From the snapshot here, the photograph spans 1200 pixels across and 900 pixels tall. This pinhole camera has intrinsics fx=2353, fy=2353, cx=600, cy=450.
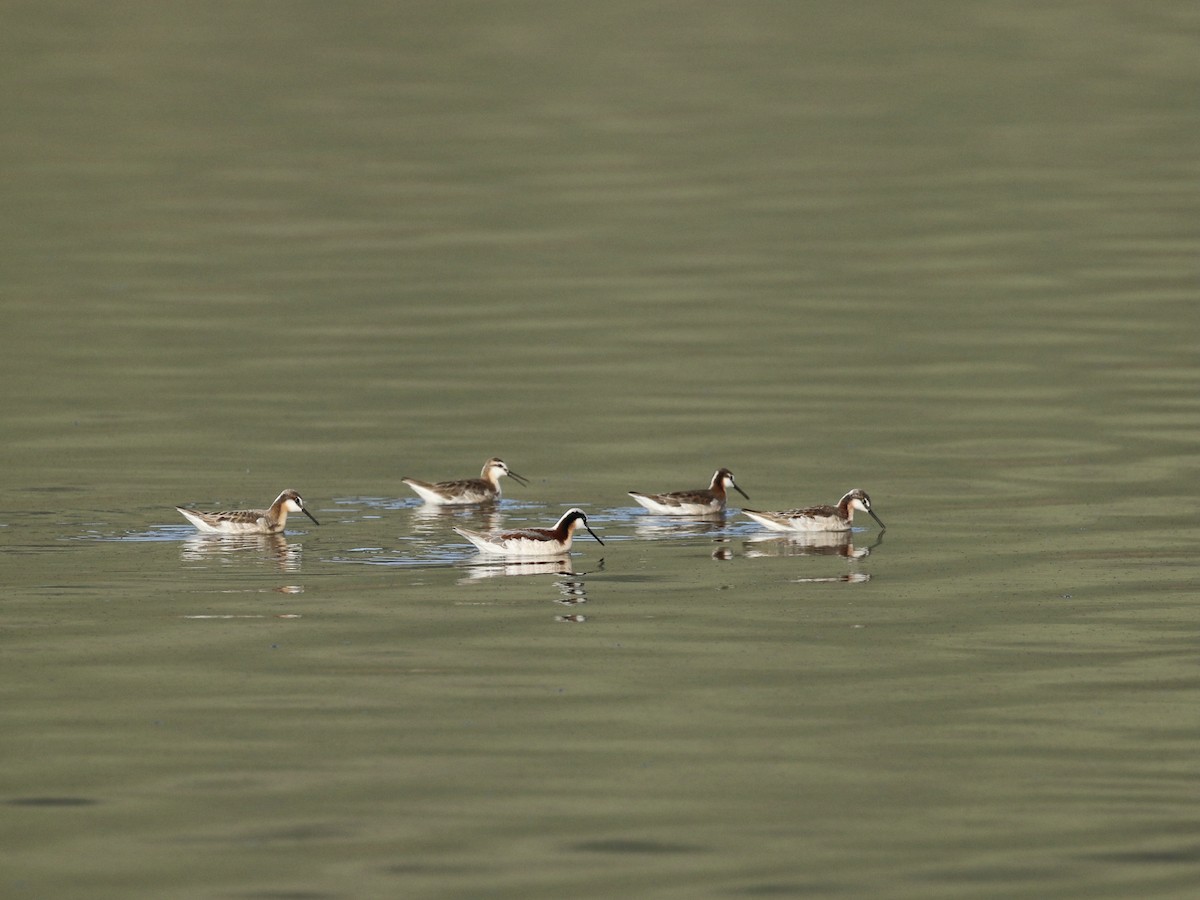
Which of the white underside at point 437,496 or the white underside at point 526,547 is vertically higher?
the white underside at point 437,496

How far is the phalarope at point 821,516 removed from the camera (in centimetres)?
2741

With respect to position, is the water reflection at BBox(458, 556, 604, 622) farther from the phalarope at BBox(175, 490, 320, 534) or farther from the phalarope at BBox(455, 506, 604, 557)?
the phalarope at BBox(175, 490, 320, 534)

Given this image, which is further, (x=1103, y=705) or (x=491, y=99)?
(x=491, y=99)

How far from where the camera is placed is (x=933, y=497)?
29.5 metres

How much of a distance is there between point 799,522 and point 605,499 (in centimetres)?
296

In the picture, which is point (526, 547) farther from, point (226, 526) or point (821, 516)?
point (821, 516)

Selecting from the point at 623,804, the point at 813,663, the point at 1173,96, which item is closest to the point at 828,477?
the point at 813,663

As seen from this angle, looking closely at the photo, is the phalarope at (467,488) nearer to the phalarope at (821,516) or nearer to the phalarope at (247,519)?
the phalarope at (247,519)

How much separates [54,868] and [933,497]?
15.9 metres

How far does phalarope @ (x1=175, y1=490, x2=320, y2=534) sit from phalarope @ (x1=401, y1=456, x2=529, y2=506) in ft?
8.50

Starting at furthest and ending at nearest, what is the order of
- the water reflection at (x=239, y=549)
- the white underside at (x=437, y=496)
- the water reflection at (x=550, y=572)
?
1. the white underside at (x=437, y=496)
2. the water reflection at (x=239, y=549)
3. the water reflection at (x=550, y=572)

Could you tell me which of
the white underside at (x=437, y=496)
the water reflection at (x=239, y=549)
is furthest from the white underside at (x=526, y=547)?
the white underside at (x=437, y=496)

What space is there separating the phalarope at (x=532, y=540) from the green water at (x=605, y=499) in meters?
0.47

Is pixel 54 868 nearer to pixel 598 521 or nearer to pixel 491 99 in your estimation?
pixel 598 521
